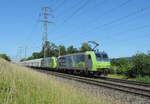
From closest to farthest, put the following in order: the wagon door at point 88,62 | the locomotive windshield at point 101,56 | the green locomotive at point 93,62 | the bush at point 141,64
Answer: the green locomotive at point 93,62
the bush at point 141,64
the wagon door at point 88,62
the locomotive windshield at point 101,56

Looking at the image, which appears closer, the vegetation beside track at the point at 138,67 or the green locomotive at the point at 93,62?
the green locomotive at the point at 93,62

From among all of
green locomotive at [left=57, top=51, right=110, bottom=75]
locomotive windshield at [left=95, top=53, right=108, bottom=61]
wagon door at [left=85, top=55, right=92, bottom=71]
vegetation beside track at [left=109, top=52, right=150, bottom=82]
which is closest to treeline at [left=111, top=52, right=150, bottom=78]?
vegetation beside track at [left=109, top=52, right=150, bottom=82]

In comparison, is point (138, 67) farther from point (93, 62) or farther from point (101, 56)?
point (93, 62)

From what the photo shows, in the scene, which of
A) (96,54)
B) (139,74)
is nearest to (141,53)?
(139,74)

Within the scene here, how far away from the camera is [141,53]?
54.6ft

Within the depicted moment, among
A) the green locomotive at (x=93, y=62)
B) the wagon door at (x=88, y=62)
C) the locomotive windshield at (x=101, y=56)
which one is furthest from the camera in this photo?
the locomotive windshield at (x=101, y=56)

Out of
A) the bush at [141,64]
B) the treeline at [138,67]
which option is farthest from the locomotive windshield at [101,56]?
the bush at [141,64]

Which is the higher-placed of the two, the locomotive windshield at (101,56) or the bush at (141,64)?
the locomotive windshield at (101,56)

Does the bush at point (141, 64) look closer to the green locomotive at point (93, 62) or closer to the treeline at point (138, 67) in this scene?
the treeline at point (138, 67)

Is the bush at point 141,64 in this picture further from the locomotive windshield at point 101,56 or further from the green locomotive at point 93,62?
the locomotive windshield at point 101,56

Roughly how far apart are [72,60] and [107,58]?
5120 mm

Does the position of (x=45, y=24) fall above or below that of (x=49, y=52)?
above

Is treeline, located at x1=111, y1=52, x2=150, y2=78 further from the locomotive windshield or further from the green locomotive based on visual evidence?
the locomotive windshield

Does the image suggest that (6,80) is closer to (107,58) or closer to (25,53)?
(107,58)
